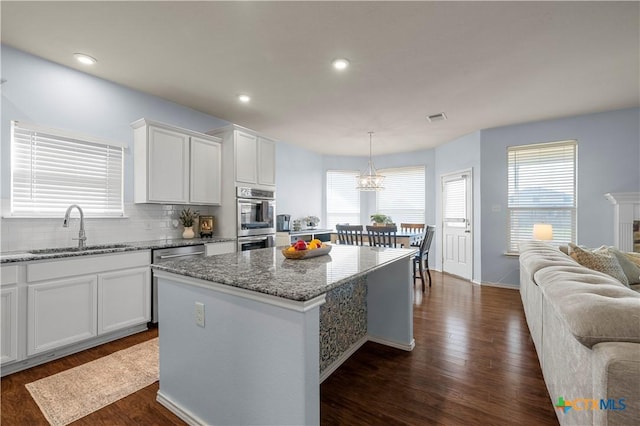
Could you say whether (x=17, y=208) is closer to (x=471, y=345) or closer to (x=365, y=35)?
(x=365, y=35)

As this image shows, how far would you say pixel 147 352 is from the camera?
2441mm

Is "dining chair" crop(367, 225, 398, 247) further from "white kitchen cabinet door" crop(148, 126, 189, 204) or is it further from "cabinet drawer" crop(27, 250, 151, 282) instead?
"cabinet drawer" crop(27, 250, 151, 282)

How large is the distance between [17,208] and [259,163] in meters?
2.53

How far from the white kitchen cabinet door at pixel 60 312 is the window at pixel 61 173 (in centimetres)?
79

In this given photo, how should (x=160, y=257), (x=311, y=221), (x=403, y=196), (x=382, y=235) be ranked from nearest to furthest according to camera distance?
(x=160, y=257) → (x=382, y=235) → (x=311, y=221) → (x=403, y=196)

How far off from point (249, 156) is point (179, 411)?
307 cm

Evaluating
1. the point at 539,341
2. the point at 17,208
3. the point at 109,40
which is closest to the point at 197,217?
the point at 17,208

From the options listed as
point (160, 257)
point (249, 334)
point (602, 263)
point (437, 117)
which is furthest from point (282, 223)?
point (602, 263)

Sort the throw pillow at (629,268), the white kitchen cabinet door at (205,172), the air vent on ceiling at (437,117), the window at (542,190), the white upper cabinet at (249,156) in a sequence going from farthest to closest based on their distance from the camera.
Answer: the window at (542,190)
the air vent on ceiling at (437,117)
the white upper cabinet at (249,156)
the white kitchen cabinet door at (205,172)
the throw pillow at (629,268)

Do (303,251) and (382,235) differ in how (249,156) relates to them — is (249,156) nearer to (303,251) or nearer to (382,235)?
(382,235)

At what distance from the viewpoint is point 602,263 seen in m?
2.26

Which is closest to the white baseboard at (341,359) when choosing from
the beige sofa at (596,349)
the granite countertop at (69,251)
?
the beige sofa at (596,349)

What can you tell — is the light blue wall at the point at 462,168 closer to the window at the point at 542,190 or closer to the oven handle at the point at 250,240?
the window at the point at 542,190

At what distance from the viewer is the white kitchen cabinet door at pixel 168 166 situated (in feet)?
10.4
